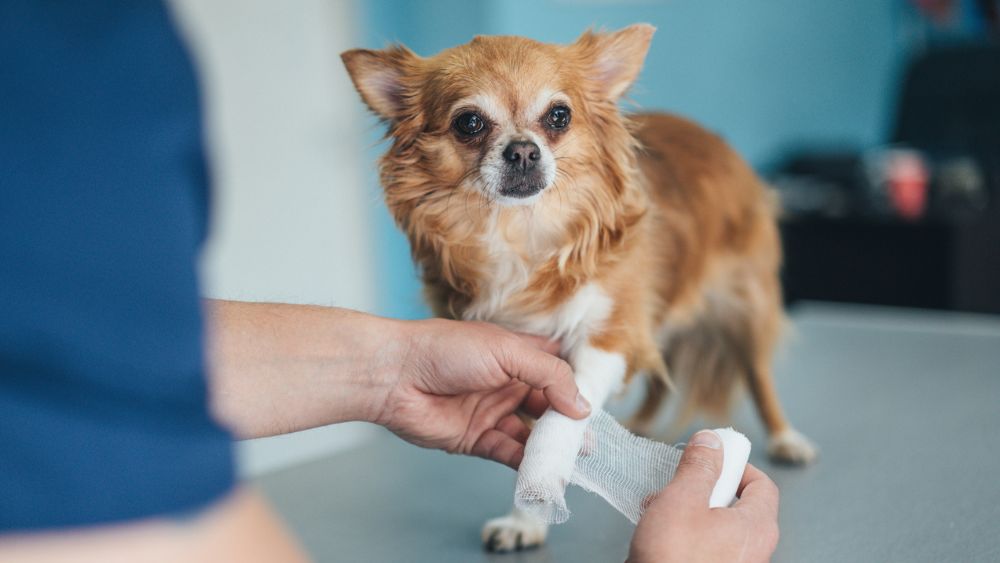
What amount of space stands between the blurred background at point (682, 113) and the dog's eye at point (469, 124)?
103cm

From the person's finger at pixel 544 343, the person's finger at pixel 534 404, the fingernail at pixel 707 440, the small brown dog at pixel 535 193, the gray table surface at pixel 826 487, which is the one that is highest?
the small brown dog at pixel 535 193

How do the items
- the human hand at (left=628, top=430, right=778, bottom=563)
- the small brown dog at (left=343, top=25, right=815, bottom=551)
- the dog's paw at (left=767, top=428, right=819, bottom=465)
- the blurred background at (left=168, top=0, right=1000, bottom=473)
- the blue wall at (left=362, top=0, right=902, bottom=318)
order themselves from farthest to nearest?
the blurred background at (left=168, top=0, right=1000, bottom=473), the blue wall at (left=362, top=0, right=902, bottom=318), the dog's paw at (left=767, top=428, right=819, bottom=465), the small brown dog at (left=343, top=25, right=815, bottom=551), the human hand at (left=628, top=430, right=778, bottom=563)

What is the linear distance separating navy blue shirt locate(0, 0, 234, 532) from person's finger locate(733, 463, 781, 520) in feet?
1.85

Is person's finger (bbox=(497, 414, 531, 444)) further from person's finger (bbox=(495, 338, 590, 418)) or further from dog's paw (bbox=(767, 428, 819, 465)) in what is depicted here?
dog's paw (bbox=(767, 428, 819, 465))

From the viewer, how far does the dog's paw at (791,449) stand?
124cm

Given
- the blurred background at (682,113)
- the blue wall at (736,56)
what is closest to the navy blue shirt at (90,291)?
the blue wall at (736,56)

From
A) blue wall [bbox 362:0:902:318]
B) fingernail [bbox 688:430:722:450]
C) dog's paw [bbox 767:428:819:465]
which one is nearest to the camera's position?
fingernail [bbox 688:430:722:450]

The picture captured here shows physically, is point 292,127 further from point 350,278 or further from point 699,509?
point 699,509

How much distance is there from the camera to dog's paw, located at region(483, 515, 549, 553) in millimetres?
1021

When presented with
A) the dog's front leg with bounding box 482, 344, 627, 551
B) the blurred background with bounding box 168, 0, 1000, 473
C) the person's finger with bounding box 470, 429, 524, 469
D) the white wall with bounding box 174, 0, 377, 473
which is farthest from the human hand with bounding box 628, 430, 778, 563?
the white wall with bounding box 174, 0, 377, 473

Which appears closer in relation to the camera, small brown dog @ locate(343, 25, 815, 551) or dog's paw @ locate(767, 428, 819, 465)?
small brown dog @ locate(343, 25, 815, 551)

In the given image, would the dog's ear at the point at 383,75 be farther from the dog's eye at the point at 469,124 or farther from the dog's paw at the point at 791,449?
the dog's paw at the point at 791,449

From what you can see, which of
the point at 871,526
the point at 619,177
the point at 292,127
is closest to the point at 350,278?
the point at 292,127

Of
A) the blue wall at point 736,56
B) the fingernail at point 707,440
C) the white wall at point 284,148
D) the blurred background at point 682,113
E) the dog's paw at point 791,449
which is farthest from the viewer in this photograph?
the white wall at point 284,148
